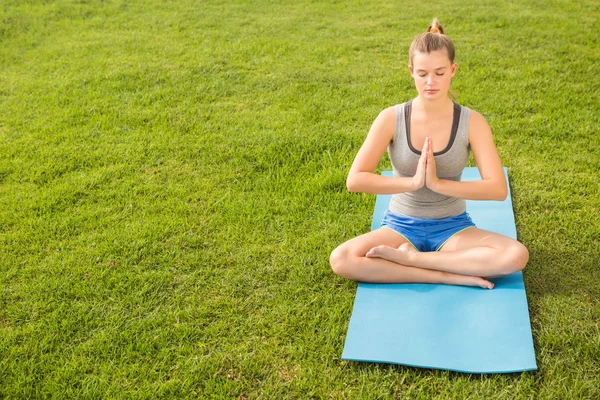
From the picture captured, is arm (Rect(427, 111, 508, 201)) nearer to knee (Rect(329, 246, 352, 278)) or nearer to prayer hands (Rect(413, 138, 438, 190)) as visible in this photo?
prayer hands (Rect(413, 138, 438, 190))

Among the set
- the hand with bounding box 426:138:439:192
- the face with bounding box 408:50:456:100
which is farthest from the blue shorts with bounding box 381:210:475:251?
the face with bounding box 408:50:456:100

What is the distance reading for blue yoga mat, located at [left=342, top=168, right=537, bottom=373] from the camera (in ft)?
8.37

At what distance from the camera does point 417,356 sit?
2572 millimetres

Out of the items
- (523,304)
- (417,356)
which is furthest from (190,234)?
(523,304)

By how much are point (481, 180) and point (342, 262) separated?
740 millimetres

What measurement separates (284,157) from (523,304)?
1963 mm

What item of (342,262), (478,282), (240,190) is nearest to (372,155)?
(342,262)

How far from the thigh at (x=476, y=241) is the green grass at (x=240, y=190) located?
0.24 meters

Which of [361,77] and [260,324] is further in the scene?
[361,77]

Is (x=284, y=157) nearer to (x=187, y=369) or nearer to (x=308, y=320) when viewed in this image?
(x=308, y=320)

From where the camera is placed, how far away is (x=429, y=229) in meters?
3.15

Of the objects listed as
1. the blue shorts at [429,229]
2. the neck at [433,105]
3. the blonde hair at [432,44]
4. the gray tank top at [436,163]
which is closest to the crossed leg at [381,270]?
the blue shorts at [429,229]

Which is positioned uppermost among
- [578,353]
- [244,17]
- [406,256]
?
[244,17]

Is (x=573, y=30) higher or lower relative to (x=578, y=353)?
higher
